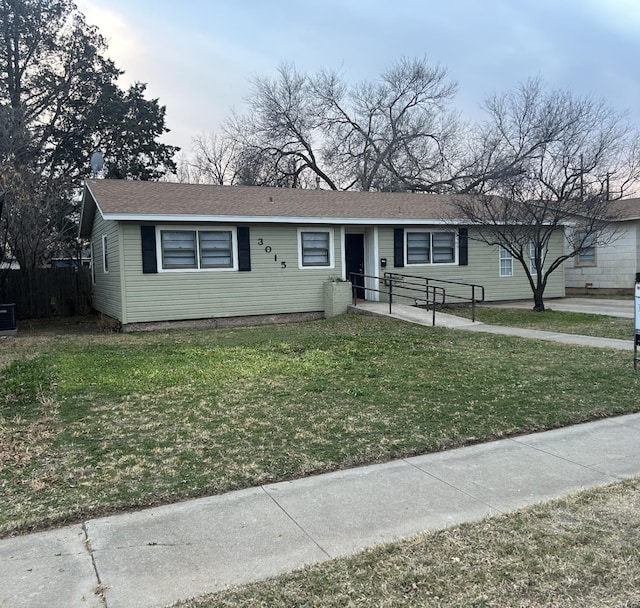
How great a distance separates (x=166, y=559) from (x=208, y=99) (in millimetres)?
29248

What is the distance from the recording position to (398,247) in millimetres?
16641

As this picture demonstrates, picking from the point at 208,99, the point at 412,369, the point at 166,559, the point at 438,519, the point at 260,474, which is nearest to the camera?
the point at 166,559

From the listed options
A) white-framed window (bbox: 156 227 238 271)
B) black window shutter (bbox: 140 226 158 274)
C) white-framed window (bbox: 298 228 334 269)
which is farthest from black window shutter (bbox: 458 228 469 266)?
black window shutter (bbox: 140 226 158 274)

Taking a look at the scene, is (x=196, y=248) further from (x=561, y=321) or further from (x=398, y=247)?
(x=561, y=321)

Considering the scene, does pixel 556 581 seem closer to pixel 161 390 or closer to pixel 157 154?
pixel 161 390

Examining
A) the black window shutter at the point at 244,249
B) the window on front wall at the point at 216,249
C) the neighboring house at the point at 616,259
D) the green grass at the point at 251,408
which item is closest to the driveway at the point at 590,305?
the neighboring house at the point at 616,259

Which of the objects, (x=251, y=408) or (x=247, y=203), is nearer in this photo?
(x=251, y=408)

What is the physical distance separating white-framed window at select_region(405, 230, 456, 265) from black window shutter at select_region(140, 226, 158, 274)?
756 cm

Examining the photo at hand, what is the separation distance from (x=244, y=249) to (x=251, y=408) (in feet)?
30.5

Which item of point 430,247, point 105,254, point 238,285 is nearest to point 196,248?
point 238,285

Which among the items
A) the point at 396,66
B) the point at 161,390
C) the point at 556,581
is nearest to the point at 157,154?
the point at 396,66

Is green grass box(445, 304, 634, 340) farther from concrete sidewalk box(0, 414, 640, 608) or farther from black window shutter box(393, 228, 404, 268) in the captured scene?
concrete sidewalk box(0, 414, 640, 608)

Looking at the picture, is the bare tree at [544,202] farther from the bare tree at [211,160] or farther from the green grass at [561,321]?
the bare tree at [211,160]

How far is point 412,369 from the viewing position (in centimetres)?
771
